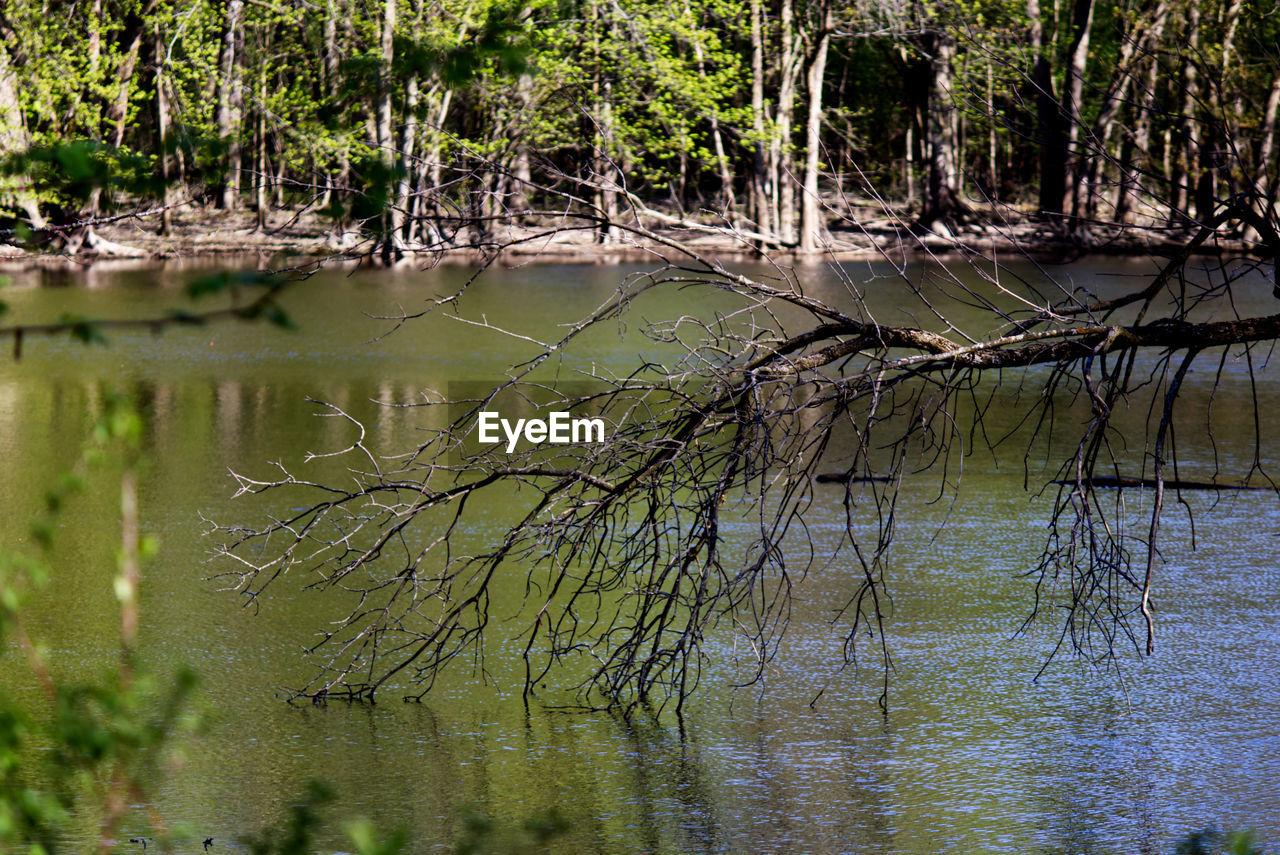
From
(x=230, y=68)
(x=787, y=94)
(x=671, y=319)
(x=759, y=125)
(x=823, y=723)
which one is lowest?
(x=823, y=723)

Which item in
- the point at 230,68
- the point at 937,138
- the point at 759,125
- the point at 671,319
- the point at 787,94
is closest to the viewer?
the point at 671,319

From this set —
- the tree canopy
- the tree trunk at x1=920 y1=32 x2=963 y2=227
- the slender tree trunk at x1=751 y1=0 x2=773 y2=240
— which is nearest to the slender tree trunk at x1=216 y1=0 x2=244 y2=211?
the tree canopy

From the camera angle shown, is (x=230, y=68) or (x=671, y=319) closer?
(x=671, y=319)

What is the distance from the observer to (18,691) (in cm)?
706

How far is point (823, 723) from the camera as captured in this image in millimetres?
6676

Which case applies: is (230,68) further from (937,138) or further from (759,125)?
(937,138)

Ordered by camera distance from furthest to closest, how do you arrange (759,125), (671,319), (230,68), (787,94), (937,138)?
(937,138), (787,94), (759,125), (230,68), (671,319)

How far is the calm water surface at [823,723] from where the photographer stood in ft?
18.5

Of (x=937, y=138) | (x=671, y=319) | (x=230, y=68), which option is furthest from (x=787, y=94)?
(x=671, y=319)

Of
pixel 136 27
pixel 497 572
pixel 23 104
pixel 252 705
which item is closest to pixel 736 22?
pixel 136 27

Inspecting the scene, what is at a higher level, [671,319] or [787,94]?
[787,94]

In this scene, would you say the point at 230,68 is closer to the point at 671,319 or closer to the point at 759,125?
the point at 759,125

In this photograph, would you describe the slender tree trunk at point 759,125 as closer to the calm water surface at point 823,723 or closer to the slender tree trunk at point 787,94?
the slender tree trunk at point 787,94

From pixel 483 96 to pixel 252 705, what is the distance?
26.9m
